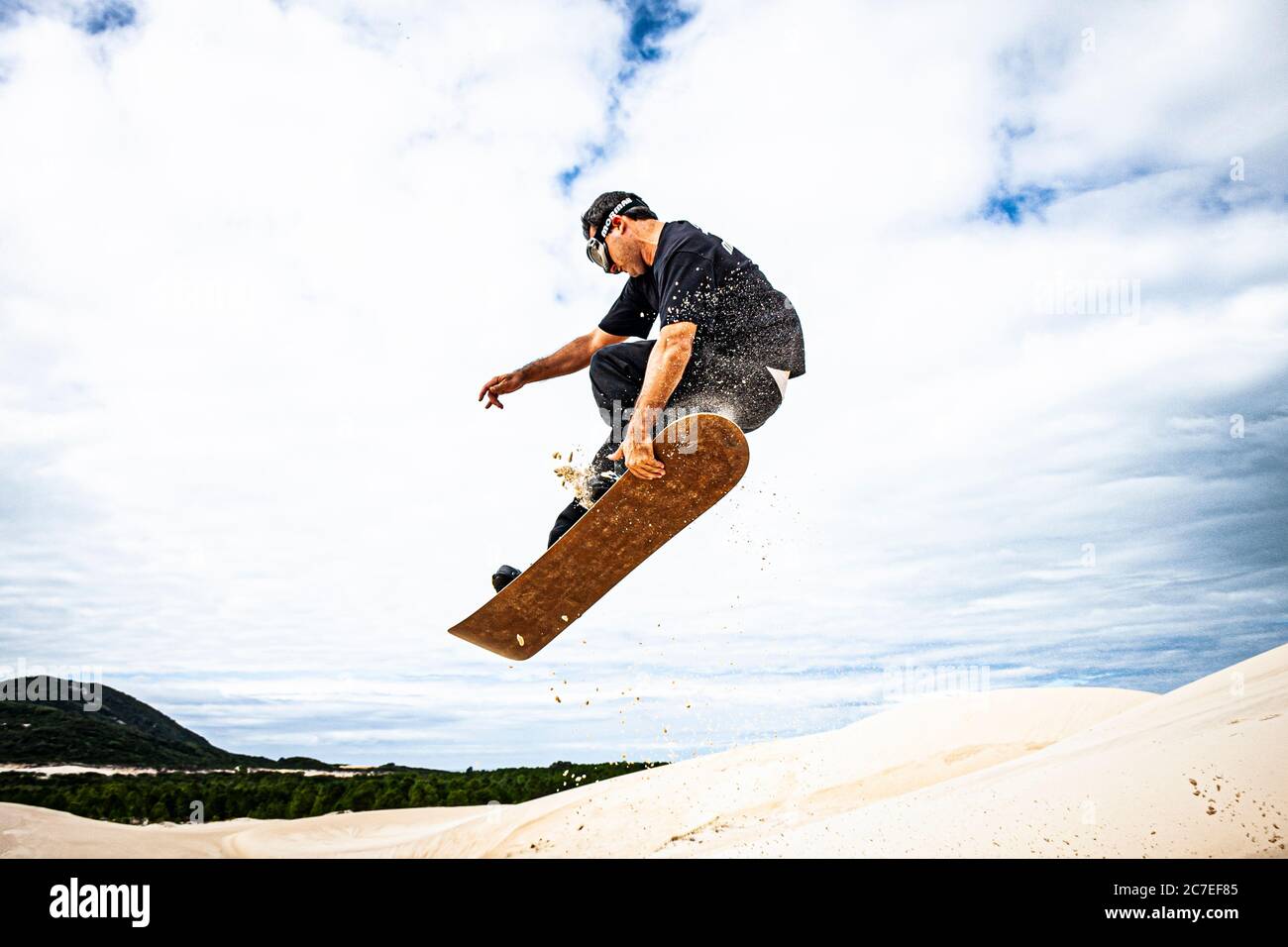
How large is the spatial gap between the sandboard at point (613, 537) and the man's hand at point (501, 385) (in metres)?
1.23

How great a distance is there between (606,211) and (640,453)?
1.64 m

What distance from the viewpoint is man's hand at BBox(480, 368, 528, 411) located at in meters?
6.05

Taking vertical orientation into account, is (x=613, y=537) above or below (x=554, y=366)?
below

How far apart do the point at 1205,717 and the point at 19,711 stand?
29.3 metres

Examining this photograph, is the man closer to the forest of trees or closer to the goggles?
the goggles

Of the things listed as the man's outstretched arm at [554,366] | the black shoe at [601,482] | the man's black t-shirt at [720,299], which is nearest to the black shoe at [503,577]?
the black shoe at [601,482]

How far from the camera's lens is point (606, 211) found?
5.38 meters

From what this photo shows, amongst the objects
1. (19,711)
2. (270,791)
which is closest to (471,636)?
(270,791)

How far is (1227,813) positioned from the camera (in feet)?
15.7

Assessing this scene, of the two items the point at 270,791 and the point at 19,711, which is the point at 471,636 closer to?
the point at 270,791

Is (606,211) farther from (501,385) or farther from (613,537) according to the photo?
(613,537)

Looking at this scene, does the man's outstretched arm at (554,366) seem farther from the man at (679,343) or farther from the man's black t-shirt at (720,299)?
the man's black t-shirt at (720,299)

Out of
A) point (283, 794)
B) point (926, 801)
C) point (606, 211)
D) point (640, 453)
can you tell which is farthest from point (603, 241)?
point (283, 794)

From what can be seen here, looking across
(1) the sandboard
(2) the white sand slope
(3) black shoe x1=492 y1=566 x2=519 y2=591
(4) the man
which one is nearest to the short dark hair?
(4) the man
